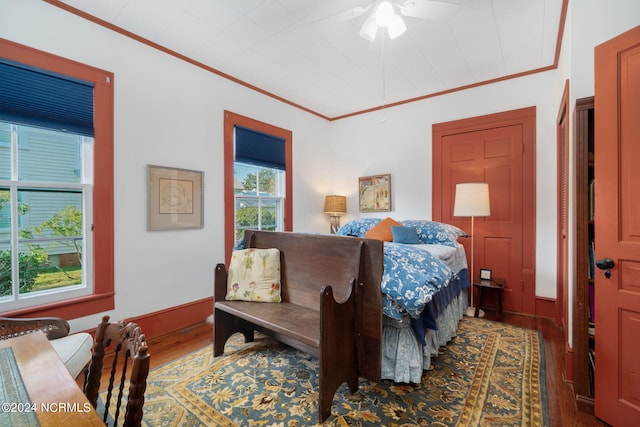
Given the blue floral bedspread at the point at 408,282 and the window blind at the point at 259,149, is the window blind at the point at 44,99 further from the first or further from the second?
the blue floral bedspread at the point at 408,282

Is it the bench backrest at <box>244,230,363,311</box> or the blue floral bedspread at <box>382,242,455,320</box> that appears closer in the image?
the blue floral bedspread at <box>382,242,455,320</box>

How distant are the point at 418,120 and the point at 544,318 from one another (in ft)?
9.15

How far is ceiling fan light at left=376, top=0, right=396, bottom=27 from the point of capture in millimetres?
1920

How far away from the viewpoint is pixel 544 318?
311cm

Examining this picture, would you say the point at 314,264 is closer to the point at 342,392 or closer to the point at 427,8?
the point at 342,392

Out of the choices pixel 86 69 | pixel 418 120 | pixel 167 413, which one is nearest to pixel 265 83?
pixel 86 69

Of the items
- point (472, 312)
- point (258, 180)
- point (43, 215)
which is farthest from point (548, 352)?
point (43, 215)

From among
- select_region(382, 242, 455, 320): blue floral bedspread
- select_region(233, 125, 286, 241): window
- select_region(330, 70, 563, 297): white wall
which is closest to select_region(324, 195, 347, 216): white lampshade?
select_region(330, 70, 563, 297): white wall

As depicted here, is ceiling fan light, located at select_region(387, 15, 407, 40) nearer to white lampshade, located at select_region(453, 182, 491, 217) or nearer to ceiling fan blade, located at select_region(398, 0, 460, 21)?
ceiling fan blade, located at select_region(398, 0, 460, 21)

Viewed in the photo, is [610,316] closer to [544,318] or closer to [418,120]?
[544,318]

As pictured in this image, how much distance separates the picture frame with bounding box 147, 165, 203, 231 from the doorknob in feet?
10.5

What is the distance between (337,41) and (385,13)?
0.77 meters

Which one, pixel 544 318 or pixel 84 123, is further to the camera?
pixel 544 318

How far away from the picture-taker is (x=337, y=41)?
2.63m
